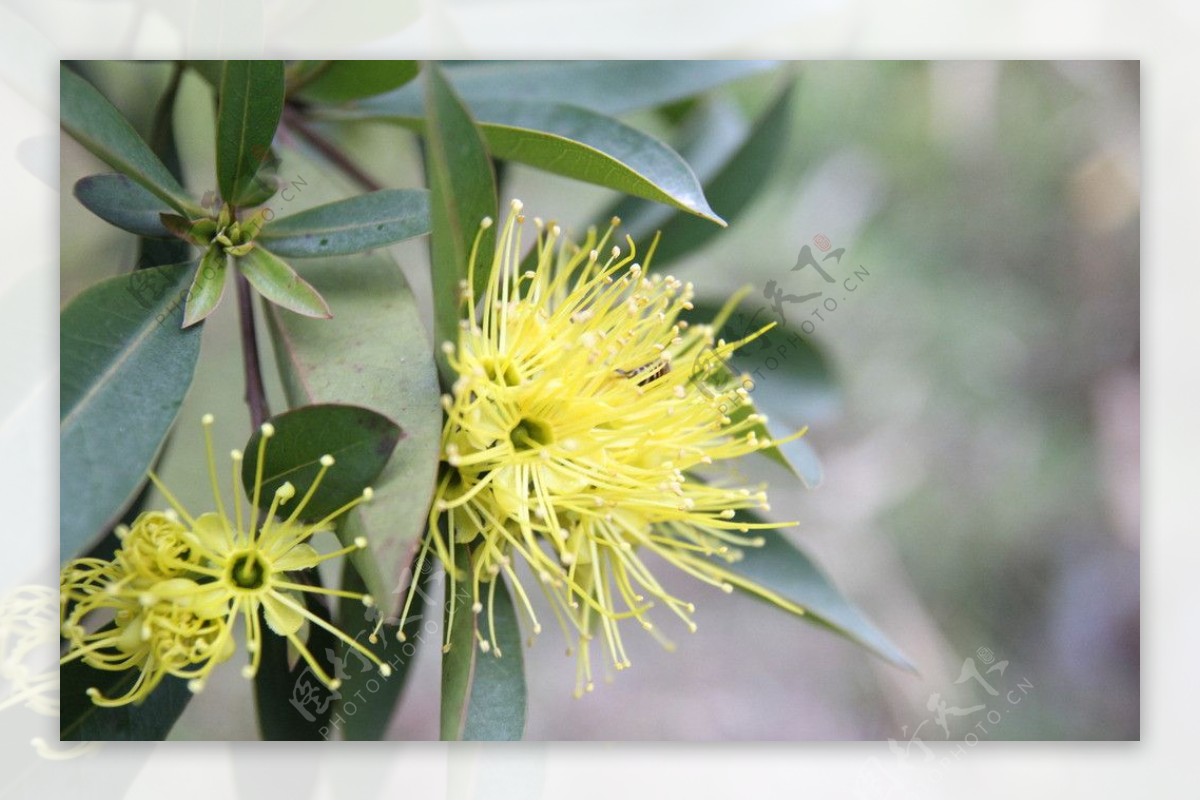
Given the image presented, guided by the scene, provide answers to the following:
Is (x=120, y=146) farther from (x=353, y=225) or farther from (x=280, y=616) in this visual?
(x=280, y=616)

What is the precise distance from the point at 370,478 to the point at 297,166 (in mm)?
395

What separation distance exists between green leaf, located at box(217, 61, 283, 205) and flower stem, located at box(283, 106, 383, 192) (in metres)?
0.13

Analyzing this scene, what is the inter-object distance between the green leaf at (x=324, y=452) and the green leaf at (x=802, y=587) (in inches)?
18.0

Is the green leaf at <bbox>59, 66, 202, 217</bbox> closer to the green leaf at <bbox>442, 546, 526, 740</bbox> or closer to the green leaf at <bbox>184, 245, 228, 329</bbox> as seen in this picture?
the green leaf at <bbox>184, 245, 228, 329</bbox>

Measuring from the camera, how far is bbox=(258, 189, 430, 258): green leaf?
97 centimetres

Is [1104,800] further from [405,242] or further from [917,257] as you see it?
[405,242]

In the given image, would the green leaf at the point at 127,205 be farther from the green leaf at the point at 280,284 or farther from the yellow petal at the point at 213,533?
the yellow petal at the point at 213,533

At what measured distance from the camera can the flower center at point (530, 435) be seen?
0.97m

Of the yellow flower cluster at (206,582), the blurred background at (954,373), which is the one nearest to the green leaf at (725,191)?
the blurred background at (954,373)

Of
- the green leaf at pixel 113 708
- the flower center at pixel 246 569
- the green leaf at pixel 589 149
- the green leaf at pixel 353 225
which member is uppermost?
the green leaf at pixel 589 149

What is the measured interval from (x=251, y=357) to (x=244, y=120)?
0.23 m

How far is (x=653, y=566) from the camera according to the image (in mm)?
1426

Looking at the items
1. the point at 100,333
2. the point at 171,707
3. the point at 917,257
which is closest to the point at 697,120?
the point at 917,257

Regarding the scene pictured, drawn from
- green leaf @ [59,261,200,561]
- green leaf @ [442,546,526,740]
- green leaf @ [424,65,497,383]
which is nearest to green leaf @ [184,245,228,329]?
green leaf @ [59,261,200,561]
